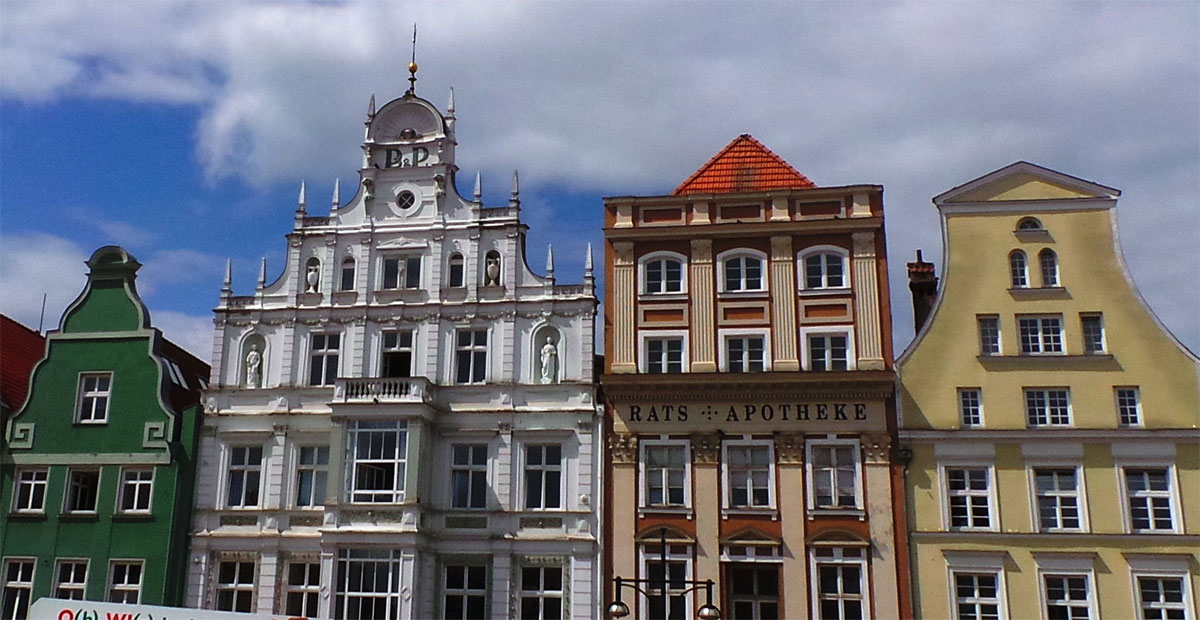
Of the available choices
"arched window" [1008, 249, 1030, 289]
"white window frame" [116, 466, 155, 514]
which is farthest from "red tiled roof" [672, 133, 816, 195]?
"white window frame" [116, 466, 155, 514]

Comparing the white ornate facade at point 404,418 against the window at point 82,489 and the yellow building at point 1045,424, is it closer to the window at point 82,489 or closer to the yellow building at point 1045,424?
the window at point 82,489

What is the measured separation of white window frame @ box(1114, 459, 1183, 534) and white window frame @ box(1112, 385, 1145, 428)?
1.07 m

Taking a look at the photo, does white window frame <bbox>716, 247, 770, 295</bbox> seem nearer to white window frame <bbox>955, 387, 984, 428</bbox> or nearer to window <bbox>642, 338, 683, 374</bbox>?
window <bbox>642, 338, 683, 374</bbox>

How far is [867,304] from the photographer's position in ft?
105

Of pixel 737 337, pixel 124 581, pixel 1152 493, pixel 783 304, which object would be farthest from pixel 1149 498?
pixel 124 581

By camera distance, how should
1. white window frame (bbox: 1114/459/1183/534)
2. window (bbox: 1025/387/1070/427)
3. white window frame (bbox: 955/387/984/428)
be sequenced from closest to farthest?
white window frame (bbox: 1114/459/1183/534) < window (bbox: 1025/387/1070/427) < white window frame (bbox: 955/387/984/428)

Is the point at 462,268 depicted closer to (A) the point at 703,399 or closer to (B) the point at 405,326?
(B) the point at 405,326

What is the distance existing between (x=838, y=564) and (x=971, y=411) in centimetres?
572

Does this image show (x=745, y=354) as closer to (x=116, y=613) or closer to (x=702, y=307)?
(x=702, y=307)

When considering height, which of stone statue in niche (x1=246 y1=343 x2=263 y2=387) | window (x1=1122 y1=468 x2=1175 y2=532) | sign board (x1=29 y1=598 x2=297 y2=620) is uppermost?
stone statue in niche (x1=246 y1=343 x2=263 y2=387)

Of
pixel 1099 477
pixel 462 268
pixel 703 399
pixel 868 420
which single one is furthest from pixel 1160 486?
pixel 462 268

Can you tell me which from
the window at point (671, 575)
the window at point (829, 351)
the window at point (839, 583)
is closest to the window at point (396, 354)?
the window at point (671, 575)

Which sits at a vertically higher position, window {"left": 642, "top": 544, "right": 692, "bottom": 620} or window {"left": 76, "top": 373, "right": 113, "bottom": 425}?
window {"left": 76, "top": 373, "right": 113, "bottom": 425}

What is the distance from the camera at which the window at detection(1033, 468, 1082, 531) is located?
2959cm
